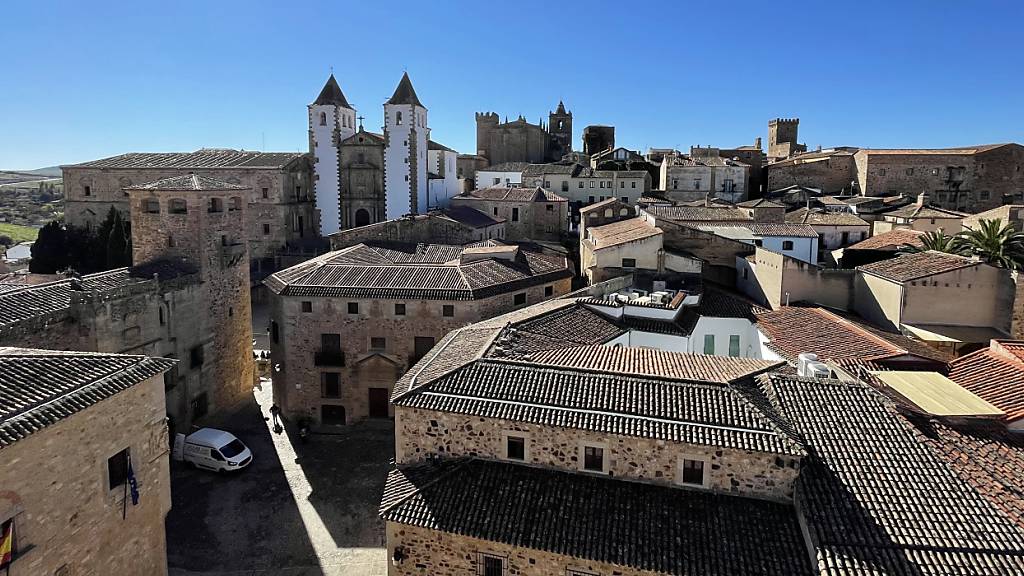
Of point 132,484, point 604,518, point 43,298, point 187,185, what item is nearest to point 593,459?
point 604,518

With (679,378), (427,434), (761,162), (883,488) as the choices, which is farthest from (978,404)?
(761,162)

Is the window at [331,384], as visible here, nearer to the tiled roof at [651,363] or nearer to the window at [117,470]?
the tiled roof at [651,363]

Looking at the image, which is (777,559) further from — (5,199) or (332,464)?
(5,199)

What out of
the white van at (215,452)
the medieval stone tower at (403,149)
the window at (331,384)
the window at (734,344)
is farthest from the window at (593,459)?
the medieval stone tower at (403,149)

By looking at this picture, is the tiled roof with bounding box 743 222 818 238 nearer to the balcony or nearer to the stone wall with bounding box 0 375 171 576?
the balcony

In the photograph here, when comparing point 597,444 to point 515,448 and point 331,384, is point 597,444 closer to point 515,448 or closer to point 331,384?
point 515,448

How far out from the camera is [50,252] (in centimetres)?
5038

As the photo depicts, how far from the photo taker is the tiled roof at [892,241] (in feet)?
92.7

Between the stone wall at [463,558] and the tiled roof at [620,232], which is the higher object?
the tiled roof at [620,232]

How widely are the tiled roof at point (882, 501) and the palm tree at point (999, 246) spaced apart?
13549 millimetres

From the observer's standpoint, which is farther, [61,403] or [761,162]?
[761,162]

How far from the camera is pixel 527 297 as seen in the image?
2645 cm

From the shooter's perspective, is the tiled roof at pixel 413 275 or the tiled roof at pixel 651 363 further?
the tiled roof at pixel 413 275

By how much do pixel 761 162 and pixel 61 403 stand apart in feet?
200
